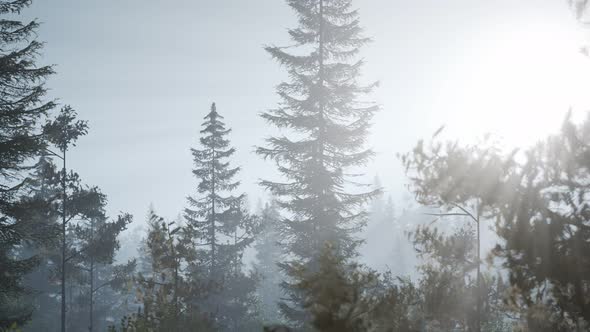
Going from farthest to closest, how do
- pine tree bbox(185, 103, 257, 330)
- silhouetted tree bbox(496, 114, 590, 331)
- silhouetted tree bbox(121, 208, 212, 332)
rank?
pine tree bbox(185, 103, 257, 330)
silhouetted tree bbox(121, 208, 212, 332)
silhouetted tree bbox(496, 114, 590, 331)

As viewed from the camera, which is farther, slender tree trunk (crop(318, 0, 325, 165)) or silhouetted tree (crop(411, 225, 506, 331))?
slender tree trunk (crop(318, 0, 325, 165))

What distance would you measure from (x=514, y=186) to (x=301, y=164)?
1160 cm

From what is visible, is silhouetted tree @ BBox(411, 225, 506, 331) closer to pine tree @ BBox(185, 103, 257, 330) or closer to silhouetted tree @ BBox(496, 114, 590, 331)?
silhouetted tree @ BBox(496, 114, 590, 331)

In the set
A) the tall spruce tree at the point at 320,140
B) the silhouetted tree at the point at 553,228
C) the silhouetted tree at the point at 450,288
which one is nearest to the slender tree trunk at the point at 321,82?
the tall spruce tree at the point at 320,140

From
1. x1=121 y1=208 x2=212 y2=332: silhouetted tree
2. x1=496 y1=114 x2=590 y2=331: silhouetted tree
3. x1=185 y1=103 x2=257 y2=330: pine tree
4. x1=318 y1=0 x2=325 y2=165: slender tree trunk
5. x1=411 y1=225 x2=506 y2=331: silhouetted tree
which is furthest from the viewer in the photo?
x1=185 y1=103 x2=257 y2=330: pine tree

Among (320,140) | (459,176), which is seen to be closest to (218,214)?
(320,140)

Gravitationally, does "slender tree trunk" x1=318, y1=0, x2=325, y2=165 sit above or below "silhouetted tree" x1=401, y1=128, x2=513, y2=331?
above

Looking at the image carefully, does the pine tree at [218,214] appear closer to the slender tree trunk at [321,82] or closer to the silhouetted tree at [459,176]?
the slender tree trunk at [321,82]

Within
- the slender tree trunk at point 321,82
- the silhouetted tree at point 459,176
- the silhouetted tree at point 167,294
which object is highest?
the slender tree trunk at point 321,82

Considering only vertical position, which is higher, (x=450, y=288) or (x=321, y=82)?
(x=321, y=82)

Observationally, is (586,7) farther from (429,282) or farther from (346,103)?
(346,103)

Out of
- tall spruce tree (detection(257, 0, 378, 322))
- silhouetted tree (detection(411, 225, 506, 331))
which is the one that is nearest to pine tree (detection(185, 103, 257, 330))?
tall spruce tree (detection(257, 0, 378, 322))

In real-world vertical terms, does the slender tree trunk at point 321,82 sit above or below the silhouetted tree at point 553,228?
above

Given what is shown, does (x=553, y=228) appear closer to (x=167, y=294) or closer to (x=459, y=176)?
(x=459, y=176)
